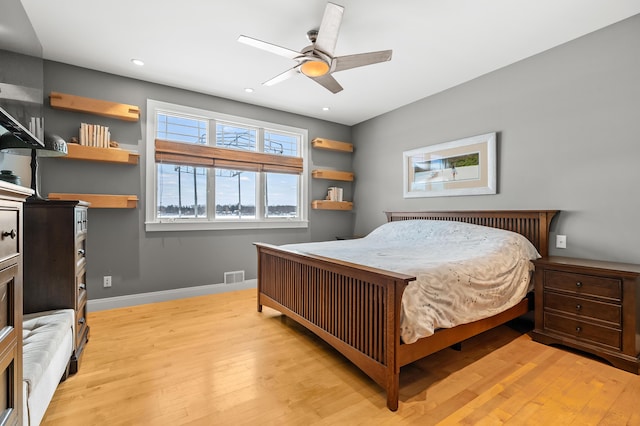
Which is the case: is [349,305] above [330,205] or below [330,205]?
below

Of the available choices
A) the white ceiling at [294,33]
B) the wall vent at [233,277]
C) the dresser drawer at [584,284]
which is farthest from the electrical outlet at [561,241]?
the wall vent at [233,277]

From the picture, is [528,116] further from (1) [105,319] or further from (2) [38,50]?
(1) [105,319]

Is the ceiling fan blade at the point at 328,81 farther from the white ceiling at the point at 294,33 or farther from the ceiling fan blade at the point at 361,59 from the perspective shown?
the white ceiling at the point at 294,33

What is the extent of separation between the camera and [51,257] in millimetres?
1946

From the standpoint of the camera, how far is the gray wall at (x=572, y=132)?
2455 mm

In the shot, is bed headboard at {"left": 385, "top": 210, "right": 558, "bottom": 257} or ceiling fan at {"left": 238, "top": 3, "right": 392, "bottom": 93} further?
bed headboard at {"left": 385, "top": 210, "right": 558, "bottom": 257}

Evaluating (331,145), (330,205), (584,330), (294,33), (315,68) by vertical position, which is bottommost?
(584,330)

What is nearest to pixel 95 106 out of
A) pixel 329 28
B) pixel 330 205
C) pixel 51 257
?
pixel 51 257

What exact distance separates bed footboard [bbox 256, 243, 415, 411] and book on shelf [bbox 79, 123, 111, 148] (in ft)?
6.83

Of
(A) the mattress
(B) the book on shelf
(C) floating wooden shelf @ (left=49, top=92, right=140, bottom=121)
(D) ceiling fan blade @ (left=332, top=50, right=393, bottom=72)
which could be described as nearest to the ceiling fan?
(D) ceiling fan blade @ (left=332, top=50, right=393, bottom=72)

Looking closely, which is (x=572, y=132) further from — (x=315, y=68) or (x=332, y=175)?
(x=332, y=175)

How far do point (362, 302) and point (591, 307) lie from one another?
1.78 m

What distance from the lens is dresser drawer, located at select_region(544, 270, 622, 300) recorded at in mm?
2164

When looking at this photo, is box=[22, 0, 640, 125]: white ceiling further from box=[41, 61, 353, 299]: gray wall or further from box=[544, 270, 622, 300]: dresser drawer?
box=[544, 270, 622, 300]: dresser drawer
